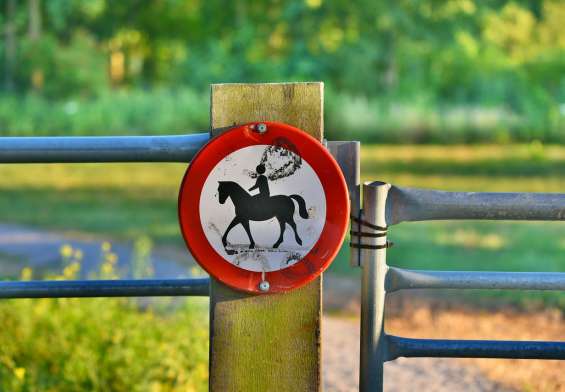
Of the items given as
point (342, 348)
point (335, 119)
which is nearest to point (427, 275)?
point (342, 348)

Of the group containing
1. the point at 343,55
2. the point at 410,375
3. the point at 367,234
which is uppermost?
the point at 343,55

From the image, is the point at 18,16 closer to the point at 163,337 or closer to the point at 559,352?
the point at 163,337

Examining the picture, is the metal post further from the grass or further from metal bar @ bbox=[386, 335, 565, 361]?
the grass

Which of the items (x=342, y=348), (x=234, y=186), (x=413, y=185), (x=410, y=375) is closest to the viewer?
(x=234, y=186)

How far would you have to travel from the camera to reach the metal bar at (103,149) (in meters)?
2.00

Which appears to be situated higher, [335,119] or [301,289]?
[335,119]

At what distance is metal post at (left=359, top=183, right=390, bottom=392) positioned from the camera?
82.0 inches

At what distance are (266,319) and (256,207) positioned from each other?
26 cm

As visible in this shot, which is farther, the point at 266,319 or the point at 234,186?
the point at 266,319

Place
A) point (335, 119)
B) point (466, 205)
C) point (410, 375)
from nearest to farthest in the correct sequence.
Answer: point (466, 205) < point (410, 375) < point (335, 119)

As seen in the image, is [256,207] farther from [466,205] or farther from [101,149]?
[466,205]

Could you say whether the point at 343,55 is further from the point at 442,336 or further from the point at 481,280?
the point at 481,280

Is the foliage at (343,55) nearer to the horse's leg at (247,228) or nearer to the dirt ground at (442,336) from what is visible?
the dirt ground at (442,336)

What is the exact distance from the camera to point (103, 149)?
6.59 feet
